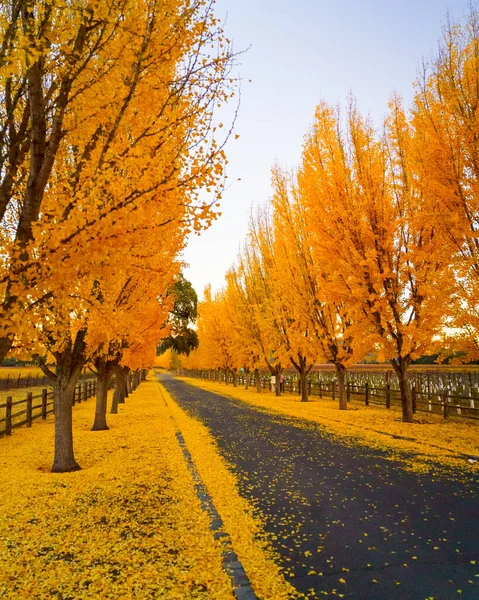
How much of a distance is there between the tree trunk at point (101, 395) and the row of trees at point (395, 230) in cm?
928

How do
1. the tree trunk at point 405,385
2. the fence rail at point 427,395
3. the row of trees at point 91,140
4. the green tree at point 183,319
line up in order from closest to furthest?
1. the row of trees at point 91,140
2. the tree trunk at point 405,385
3. the fence rail at point 427,395
4. the green tree at point 183,319

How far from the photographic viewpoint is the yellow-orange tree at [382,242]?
48.1 ft

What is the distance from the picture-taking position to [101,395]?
15859 millimetres

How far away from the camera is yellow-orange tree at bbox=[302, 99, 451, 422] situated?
14.6 m

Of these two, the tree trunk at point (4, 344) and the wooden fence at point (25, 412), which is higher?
the tree trunk at point (4, 344)

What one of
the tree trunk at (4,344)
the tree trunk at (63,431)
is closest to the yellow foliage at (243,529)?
the tree trunk at (63,431)

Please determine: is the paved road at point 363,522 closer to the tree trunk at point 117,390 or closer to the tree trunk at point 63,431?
the tree trunk at point 63,431

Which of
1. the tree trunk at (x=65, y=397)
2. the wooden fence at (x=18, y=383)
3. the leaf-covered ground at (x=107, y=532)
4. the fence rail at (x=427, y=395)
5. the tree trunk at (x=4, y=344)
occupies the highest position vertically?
the tree trunk at (x=4, y=344)

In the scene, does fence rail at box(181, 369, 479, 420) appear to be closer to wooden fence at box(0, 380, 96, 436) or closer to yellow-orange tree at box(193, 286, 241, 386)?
yellow-orange tree at box(193, 286, 241, 386)

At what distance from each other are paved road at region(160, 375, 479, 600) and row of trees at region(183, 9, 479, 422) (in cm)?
575

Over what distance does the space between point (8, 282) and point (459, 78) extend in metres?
13.0

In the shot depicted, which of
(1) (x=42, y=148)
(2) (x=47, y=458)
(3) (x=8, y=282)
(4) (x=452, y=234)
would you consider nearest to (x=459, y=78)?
(4) (x=452, y=234)

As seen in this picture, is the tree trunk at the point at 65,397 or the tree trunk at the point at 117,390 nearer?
the tree trunk at the point at 65,397

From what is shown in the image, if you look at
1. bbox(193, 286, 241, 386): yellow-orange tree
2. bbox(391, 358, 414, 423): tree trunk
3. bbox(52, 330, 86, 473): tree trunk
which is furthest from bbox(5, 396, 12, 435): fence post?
bbox(193, 286, 241, 386): yellow-orange tree
